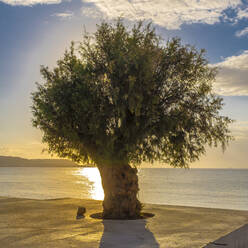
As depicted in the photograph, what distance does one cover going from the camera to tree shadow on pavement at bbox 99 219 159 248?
10941mm

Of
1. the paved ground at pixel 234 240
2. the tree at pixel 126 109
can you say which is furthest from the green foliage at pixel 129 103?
the paved ground at pixel 234 240

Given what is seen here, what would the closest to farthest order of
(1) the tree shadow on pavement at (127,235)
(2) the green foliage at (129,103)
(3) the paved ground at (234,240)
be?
(1) the tree shadow on pavement at (127,235), (3) the paved ground at (234,240), (2) the green foliage at (129,103)

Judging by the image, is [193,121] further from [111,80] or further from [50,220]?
[50,220]

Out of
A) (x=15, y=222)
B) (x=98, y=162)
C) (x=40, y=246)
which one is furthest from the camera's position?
(x=98, y=162)

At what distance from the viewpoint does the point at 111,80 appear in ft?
49.9

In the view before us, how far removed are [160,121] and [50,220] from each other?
623 centimetres

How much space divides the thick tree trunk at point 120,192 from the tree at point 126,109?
0.04 meters

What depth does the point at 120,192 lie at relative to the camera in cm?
1638

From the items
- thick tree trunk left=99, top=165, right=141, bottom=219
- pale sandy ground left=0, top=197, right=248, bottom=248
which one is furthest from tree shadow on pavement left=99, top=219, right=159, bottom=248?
thick tree trunk left=99, top=165, right=141, bottom=219

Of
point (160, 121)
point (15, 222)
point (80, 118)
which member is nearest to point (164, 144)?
point (160, 121)

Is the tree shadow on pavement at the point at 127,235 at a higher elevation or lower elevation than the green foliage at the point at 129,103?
lower

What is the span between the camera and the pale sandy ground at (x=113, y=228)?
11141 mm

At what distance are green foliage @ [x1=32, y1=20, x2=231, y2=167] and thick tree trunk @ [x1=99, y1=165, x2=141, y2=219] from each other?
672 millimetres

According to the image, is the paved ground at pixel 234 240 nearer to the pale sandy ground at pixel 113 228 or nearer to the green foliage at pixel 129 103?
the pale sandy ground at pixel 113 228
